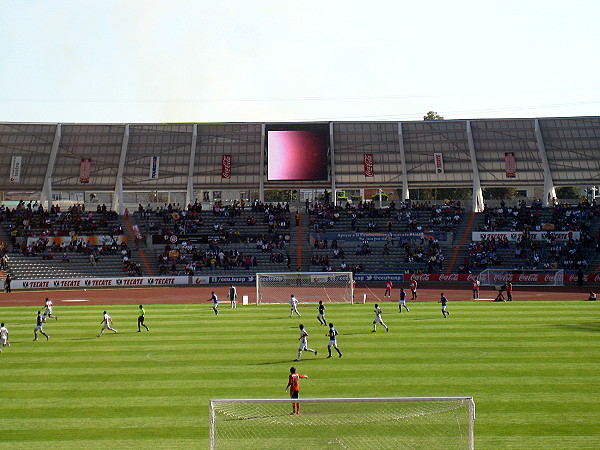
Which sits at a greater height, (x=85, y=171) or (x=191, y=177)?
(x=85, y=171)

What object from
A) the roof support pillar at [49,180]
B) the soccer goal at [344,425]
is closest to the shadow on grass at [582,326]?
the soccer goal at [344,425]

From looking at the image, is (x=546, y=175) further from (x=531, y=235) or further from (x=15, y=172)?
(x=15, y=172)

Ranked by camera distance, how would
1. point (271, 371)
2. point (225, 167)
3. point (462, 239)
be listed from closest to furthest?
point (271, 371) < point (462, 239) < point (225, 167)

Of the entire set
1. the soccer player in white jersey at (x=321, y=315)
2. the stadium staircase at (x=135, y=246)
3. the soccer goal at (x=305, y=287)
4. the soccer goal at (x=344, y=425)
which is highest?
the stadium staircase at (x=135, y=246)

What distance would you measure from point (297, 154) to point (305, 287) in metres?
25.9

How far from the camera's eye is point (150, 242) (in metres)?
74.4

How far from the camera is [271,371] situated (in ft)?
91.7

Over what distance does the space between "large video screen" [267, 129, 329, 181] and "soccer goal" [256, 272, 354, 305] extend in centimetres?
2199

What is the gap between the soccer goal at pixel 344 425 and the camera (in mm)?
19328

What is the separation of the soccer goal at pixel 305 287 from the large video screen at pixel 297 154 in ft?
72.1

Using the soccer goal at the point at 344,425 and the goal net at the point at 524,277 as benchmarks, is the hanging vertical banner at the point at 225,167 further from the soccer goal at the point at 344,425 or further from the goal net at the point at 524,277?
the soccer goal at the point at 344,425

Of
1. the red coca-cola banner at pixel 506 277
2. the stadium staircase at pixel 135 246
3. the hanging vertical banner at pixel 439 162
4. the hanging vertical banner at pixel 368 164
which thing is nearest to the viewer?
the red coca-cola banner at pixel 506 277

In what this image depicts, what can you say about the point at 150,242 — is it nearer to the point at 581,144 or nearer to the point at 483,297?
the point at 483,297

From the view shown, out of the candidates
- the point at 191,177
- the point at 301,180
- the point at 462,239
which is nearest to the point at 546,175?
the point at 462,239
